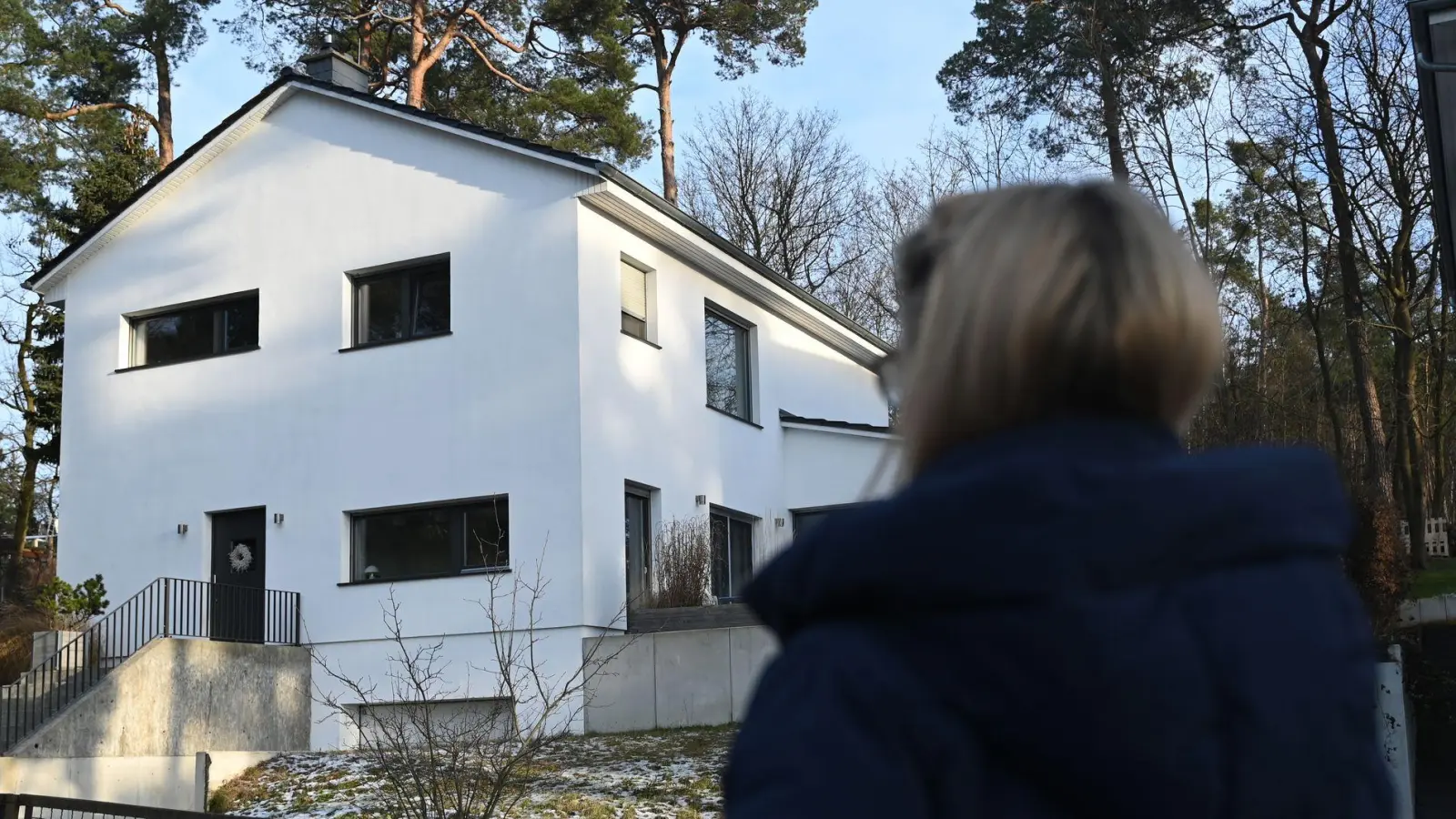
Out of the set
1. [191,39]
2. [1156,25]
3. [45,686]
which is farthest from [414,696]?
[191,39]

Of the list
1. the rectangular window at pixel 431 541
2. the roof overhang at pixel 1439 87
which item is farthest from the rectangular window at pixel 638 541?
the roof overhang at pixel 1439 87

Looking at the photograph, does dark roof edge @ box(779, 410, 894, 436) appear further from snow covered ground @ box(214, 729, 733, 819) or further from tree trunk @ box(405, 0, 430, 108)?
tree trunk @ box(405, 0, 430, 108)

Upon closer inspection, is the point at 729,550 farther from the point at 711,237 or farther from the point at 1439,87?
the point at 1439,87

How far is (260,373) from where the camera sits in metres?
17.6

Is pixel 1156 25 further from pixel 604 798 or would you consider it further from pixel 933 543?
pixel 933 543

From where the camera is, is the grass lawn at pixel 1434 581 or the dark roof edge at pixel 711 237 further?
the grass lawn at pixel 1434 581

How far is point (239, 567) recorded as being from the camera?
17.4 m

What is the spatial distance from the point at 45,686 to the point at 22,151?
17.1 meters

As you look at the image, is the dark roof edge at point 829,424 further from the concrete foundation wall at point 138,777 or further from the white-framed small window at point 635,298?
the concrete foundation wall at point 138,777

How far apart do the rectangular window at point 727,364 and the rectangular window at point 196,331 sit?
6.20 metres

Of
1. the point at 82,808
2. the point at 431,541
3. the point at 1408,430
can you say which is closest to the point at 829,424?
the point at 431,541

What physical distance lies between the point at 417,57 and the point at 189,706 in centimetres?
1470

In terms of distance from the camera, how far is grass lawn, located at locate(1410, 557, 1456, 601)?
22433mm

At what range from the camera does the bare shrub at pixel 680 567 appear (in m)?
16.4
